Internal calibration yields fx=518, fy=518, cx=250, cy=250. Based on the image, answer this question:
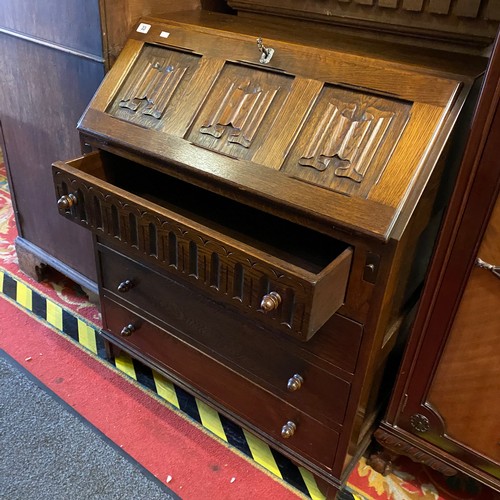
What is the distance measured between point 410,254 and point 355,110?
322mm

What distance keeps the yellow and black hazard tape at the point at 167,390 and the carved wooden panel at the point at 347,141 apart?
0.84 metres

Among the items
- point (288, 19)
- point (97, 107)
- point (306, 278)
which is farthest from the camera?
point (288, 19)

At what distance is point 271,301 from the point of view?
95 cm

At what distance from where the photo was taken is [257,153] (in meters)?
1.10

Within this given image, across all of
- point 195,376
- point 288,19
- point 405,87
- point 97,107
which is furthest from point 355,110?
point 195,376

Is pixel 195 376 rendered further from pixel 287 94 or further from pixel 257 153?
pixel 287 94

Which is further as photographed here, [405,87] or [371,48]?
[371,48]

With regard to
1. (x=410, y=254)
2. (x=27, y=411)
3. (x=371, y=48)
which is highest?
(x=371, y=48)

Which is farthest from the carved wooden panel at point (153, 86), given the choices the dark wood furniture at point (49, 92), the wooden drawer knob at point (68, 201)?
the wooden drawer knob at point (68, 201)

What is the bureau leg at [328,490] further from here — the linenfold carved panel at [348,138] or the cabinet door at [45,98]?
the cabinet door at [45,98]

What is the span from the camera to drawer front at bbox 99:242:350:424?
3.95 feet

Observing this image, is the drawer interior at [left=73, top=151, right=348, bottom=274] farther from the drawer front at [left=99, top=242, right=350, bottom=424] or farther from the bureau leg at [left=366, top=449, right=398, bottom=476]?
the bureau leg at [left=366, top=449, right=398, bottom=476]

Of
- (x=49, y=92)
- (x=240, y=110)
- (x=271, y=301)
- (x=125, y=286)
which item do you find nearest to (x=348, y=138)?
(x=240, y=110)

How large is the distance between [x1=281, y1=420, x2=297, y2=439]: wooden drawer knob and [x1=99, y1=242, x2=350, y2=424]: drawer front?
5cm
